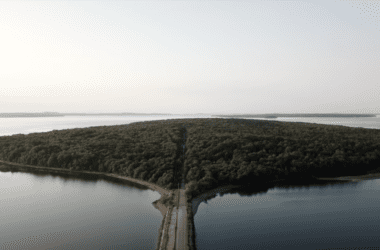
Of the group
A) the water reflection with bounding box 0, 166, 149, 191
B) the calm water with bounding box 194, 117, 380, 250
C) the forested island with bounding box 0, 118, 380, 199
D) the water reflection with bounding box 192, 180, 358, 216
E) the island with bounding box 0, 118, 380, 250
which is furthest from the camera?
the forested island with bounding box 0, 118, 380, 199

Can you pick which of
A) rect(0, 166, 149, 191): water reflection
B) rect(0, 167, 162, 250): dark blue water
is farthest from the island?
rect(0, 167, 162, 250): dark blue water

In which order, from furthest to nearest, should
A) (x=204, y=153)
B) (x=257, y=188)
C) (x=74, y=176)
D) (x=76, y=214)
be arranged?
(x=204, y=153) → (x=74, y=176) → (x=257, y=188) → (x=76, y=214)

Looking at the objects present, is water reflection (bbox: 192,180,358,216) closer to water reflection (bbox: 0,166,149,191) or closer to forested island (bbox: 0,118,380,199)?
forested island (bbox: 0,118,380,199)

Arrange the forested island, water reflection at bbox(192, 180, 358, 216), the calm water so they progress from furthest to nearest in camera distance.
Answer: the forested island, water reflection at bbox(192, 180, 358, 216), the calm water

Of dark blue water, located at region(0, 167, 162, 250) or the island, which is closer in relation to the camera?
dark blue water, located at region(0, 167, 162, 250)

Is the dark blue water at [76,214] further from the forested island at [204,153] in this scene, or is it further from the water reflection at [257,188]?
the water reflection at [257,188]

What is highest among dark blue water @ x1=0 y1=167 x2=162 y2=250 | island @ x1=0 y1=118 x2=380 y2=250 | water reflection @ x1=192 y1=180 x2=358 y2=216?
island @ x1=0 y1=118 x2=380 y2=250

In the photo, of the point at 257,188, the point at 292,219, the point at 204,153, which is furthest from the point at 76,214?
the point at 292,219

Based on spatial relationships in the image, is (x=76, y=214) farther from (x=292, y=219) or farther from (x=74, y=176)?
(x=292, y=219)
